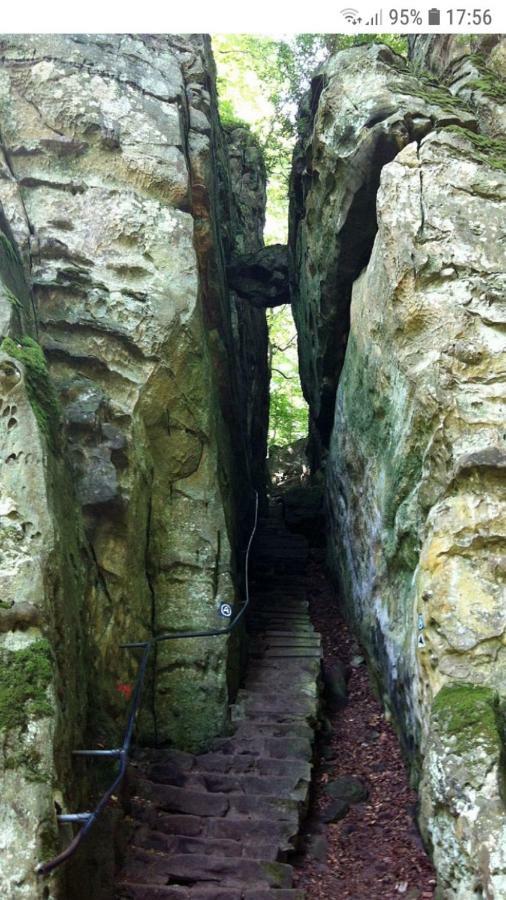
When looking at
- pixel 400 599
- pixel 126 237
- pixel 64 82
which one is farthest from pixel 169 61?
pixel 400 599

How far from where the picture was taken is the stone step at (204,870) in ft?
19.5

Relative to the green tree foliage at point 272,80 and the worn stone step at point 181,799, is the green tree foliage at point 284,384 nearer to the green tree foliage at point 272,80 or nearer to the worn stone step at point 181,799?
the green tree foliage at point 272,80

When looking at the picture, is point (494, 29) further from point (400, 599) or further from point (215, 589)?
point (215, 589)

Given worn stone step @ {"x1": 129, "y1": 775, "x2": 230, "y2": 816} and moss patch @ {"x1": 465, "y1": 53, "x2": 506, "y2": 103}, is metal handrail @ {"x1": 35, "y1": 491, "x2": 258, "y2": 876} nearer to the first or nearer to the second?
worn stone step @ {"x1": 129, "y1": 775, "x2": 230, "y2": 816}

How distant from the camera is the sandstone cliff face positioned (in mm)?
6230

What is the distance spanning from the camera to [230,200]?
49.5 feet

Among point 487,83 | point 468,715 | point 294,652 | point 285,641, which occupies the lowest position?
point 468,715

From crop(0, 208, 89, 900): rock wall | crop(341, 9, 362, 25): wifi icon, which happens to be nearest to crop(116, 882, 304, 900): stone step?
crop(0, 208, 89, 900): rock wall

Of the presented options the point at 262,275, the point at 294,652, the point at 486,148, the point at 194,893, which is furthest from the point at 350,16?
the point at 262,275

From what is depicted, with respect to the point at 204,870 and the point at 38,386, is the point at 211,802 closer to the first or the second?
the point at 204,870

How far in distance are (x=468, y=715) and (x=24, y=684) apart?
10.2ft

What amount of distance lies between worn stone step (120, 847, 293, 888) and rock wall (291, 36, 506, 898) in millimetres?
1435

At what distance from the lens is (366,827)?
673 centimetres

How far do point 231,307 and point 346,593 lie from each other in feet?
20.2
